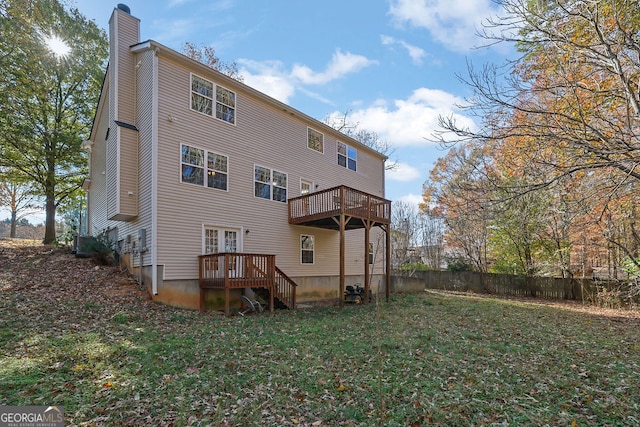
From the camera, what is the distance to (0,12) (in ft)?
41.8

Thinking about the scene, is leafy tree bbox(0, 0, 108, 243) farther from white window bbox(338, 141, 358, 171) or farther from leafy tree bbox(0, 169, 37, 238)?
white window bbox(338, 141, 358, 171)

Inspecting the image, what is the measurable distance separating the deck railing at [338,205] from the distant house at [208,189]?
50mm

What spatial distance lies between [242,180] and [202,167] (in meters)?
1.49

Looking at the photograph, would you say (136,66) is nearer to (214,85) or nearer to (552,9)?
(214,85)

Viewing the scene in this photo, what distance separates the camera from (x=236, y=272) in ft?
31.9

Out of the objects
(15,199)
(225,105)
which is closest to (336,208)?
(225,105)

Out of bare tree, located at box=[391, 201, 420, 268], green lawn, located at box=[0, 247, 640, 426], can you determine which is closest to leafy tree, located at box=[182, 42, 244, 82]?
bare tree, located at box=[391, 201, 420, 268]

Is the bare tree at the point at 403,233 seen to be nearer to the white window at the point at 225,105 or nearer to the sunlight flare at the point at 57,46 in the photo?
the white window at the point at 225,105

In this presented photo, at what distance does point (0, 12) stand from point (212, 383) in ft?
55.4

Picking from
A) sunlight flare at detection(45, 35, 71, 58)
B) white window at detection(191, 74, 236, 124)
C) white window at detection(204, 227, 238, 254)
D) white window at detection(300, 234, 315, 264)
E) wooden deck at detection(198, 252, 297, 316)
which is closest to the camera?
wooden deck at detection(198, 252, 297, 316)

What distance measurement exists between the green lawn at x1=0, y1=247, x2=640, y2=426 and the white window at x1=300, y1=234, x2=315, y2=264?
5.09 meters

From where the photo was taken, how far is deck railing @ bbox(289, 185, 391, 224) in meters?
11.6

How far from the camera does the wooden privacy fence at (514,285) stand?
49.8ft

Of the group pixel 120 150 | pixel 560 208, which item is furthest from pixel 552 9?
pixel 120 150
